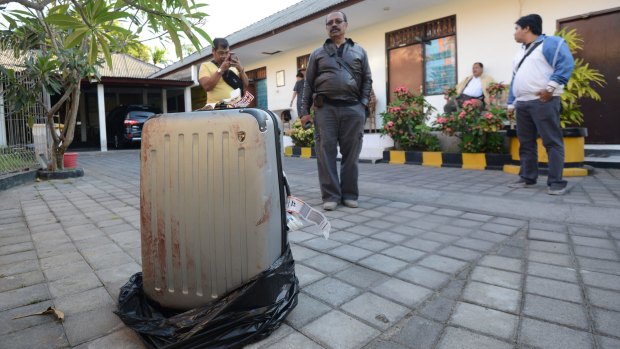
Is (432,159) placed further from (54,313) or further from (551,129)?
(54,313)

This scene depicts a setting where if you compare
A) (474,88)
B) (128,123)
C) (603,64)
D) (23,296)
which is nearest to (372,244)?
(23,296)

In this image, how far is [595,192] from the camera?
160 inches

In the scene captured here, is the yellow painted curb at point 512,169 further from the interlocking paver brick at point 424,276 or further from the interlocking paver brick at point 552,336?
the interlocking paver brick at point 552,336

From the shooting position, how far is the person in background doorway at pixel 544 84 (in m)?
3.89

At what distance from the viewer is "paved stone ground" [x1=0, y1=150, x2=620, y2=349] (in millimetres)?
1514

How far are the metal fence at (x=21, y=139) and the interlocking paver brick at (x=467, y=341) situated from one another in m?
6.38

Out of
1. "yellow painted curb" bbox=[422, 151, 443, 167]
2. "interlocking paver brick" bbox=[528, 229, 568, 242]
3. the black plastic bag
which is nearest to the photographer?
the black plastic bag

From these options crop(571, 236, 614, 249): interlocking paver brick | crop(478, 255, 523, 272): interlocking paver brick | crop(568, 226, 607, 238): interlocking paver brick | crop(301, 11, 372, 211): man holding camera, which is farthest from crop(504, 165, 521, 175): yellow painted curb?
crop(478, 255, 523, 272): interlocking paver brick

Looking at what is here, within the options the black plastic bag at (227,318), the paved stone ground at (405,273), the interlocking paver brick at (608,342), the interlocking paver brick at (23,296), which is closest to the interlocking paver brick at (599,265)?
the paved stone ground at (405,273)

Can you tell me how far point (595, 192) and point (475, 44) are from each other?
4.40 meters

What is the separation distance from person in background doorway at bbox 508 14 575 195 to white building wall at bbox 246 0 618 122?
3.08 meters

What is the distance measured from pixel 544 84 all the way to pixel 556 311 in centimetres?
316

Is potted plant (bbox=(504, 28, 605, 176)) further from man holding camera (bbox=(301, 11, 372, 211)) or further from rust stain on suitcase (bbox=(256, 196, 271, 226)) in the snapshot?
rust stain on suitcase (bbox=(256, 196, 271, 226))

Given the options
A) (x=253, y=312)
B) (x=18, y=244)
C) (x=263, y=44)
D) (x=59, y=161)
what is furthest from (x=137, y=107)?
(x=253, y=312)
